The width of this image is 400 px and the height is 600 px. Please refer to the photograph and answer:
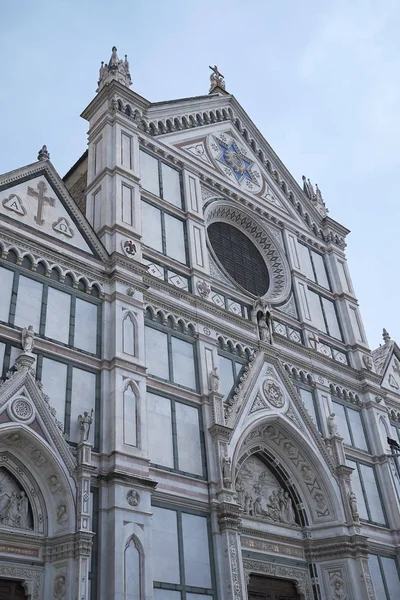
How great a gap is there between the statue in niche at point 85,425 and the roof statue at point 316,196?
17519 mm

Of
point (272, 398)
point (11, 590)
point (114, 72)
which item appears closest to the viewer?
point (11, 590)

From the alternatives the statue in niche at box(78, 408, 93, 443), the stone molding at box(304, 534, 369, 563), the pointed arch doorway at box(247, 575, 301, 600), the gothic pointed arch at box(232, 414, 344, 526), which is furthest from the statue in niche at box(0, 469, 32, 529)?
the stone molding at box(304, 534, 369, 563)

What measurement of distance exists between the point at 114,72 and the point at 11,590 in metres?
16.7

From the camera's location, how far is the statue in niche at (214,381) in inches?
730

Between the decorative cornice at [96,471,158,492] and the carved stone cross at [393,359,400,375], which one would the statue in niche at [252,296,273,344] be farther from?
the carved stone cross at [393,359,400,375]

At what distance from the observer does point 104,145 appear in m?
21.1

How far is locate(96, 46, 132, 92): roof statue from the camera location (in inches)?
896

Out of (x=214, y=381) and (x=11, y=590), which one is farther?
(x=214, y=381)

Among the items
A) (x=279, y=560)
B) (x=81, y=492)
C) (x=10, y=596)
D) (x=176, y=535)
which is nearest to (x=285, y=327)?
(x=279, y=560)

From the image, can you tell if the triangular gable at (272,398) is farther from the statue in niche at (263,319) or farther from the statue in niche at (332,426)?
the statue in niche at (332,426)

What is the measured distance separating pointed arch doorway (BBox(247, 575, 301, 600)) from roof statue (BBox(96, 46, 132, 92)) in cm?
1623

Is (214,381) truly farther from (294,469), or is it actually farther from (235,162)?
(235,162)

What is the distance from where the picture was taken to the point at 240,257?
2427 centimetres

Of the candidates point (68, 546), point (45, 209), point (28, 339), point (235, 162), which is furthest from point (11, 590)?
point (235, 162)
